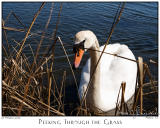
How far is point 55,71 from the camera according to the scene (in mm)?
5766

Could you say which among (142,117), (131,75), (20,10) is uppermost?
(20,10)

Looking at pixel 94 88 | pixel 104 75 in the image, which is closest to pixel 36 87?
pixel 94 88

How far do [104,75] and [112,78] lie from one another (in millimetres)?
219

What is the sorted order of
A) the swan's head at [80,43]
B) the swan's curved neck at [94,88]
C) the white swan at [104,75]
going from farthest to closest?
the swan's curved neck at [94,88] → the white swan at [104,75] → the swan's head at [80,43]

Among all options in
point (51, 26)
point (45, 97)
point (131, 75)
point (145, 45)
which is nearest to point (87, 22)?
point (51, 26)

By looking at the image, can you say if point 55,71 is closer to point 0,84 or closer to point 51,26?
point 51,26

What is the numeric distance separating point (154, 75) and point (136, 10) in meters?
4.34

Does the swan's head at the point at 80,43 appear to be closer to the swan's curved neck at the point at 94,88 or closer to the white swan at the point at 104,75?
the white swan at the point at 104,75

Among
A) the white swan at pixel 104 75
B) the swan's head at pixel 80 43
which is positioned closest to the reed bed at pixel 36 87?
the swan's head at pixel 80 43

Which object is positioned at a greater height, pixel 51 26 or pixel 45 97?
pixel 51 26

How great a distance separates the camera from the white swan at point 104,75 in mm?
3312

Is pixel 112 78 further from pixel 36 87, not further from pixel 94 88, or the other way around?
pixel 36 87

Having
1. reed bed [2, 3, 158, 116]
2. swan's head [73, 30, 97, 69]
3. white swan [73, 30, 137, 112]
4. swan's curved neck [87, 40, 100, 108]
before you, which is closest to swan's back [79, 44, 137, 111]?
white swan [73, 30, 137, 112]

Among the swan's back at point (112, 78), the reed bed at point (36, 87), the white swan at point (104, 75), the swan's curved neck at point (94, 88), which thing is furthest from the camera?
the swan's back at point (112, 78)
